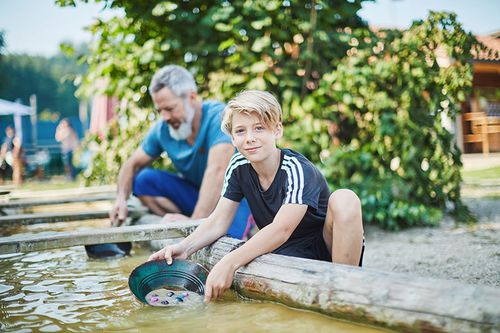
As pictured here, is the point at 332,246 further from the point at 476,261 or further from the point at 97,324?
the point at 476,261

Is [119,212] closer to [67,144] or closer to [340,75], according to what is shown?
[340,75]

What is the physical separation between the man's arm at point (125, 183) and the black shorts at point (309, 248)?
71.6 inches

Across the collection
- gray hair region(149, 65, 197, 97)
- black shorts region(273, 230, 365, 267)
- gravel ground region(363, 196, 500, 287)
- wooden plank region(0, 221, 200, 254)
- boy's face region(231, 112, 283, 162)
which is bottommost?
gravel ground region(363, 196, 500, 287)

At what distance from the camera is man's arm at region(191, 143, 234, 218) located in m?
3.42

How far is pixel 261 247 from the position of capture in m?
2.23

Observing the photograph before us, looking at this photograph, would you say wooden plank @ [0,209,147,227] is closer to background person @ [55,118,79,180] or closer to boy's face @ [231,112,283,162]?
boy's face @ [231,112,283,162]

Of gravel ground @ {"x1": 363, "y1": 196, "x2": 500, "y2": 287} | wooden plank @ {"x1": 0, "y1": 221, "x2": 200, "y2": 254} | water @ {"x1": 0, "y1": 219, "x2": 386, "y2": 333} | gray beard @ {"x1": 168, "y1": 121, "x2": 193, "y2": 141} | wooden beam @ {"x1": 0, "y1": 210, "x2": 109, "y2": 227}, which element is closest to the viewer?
water @ {"x1": 0, "y1": 219, "x2": 386, "y2": 333}

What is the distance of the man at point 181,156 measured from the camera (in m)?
3.48

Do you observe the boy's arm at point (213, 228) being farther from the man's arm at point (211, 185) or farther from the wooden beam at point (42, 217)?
the wooden beam at point (42, 217)

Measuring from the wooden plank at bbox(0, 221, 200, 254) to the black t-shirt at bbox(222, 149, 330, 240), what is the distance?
532 millimetres

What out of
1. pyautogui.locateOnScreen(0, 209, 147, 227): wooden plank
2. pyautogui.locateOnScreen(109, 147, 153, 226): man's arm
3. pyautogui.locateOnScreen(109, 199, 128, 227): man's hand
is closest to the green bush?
pyautogui.locateOnScreen(109, 147, 153, 226): man's arm

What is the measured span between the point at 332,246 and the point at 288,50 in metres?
3.50

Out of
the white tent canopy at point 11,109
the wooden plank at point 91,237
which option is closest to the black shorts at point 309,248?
the wooden plank at point 91,237

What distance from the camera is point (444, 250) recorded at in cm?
374
